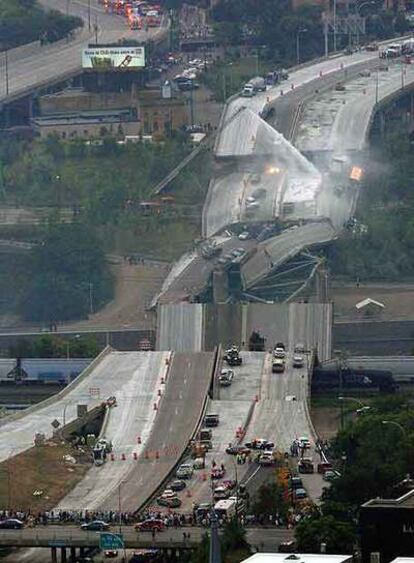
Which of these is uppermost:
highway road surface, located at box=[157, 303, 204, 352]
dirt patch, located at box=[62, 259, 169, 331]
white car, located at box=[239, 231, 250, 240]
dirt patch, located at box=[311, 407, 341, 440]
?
dirt patch, located at box=[311, 407, 341, 440]

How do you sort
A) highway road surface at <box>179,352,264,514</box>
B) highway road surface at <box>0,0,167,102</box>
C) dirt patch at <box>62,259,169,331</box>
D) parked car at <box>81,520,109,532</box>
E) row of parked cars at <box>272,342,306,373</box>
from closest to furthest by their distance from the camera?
1. parked car at <box>81,520,109,532</box>
2. highway road surface at <box>179,352,264,514</box>
3. row of parked cars at <box>272,342,306,373</box>
4. dirt patch at <box>62,259,169,331</box>
5. highway road surface at <box>0,0,167,102</box>

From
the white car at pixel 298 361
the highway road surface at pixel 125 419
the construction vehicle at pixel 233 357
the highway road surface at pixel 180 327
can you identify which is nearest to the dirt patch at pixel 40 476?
the highway road surface at pixel 125 419

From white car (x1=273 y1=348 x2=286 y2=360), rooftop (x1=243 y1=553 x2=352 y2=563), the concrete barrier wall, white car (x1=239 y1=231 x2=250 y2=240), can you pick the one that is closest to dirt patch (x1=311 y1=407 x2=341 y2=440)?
white car (x1=273 y1=348 x2=286 y2=360)

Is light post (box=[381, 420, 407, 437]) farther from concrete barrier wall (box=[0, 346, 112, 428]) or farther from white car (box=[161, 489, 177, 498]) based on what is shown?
concrete barrier wall (box=[0, 346, 112, 428])

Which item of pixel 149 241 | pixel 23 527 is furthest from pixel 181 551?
pixel 149 241

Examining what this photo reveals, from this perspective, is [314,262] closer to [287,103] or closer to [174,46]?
[287,103]

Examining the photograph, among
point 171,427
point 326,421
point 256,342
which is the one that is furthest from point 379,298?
point 171,427
